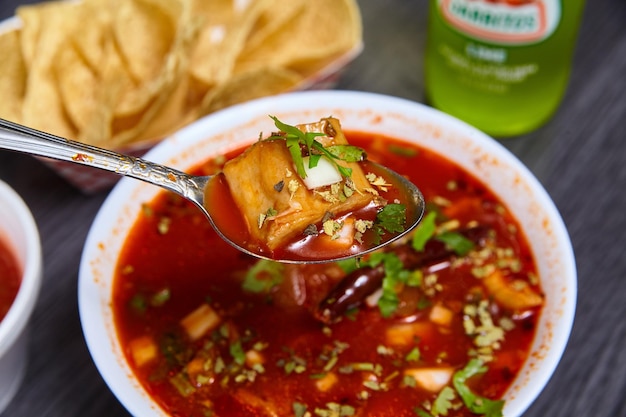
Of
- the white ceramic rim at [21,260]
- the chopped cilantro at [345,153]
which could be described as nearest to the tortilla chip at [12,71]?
the white ceramic rim at [21,260]

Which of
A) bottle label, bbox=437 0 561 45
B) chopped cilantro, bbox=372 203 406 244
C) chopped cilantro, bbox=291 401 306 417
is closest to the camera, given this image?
chopped cilantro, bbox=372 203 406 244

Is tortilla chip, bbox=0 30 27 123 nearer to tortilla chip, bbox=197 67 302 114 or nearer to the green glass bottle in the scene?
tortilla chip, bbox=197 67 302 114

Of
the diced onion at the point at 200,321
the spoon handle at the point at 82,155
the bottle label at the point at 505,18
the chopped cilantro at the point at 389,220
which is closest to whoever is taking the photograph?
the spoon handle at the point at 82,155

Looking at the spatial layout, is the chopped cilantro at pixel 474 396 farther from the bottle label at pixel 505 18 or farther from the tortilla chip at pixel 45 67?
the tortilla chip at pixel 45 67

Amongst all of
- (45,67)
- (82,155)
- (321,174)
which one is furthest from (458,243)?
(45,67)

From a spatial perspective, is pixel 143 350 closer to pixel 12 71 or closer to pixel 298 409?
pixel 298 409

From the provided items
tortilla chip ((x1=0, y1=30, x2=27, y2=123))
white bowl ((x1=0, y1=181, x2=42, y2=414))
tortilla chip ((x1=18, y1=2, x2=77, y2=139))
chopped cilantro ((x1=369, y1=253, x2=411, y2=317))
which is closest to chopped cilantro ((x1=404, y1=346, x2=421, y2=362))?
chopped cilantro ((x1=369, y1=253, x2=411, y2=317))
